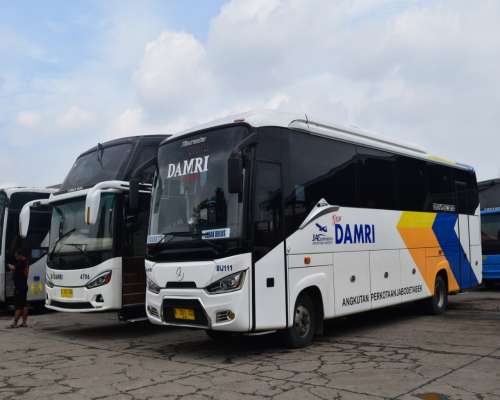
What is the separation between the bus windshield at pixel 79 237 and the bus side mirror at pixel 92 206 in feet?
2.46

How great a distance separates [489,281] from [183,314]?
589 inches

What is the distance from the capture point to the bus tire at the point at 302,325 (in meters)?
8.66

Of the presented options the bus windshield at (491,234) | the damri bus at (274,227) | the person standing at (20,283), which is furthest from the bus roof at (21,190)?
the bus windshield at (491,234)

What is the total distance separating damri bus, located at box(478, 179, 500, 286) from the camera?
18.7 metres

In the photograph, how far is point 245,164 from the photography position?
817cm

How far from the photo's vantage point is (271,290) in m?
8.18

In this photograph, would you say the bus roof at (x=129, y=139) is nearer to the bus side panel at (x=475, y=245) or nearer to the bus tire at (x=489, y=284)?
the bus side panel at (x=475, y=245)

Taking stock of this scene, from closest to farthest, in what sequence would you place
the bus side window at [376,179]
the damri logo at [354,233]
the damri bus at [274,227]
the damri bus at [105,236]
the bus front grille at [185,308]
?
1. the damri bus at [274,227]
2. the bus front grille at [185,308]
3. the damri logo at [354,233]
4. the bus side window at [376,179]
5. the damri bus at [105,236]

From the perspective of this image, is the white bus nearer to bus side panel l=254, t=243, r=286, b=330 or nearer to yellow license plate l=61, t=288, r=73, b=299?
yellow license plate l=61, t=288, r=73, b=299

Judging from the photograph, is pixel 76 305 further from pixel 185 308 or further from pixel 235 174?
pixel 235 174

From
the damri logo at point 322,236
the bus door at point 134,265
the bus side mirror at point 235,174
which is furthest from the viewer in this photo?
the bus door at point 134,265

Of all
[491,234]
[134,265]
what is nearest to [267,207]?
[134,265]

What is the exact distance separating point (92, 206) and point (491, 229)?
1398 centimetres

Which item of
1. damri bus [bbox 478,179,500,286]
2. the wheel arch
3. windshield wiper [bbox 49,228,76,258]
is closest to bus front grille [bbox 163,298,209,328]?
the wheel arch
